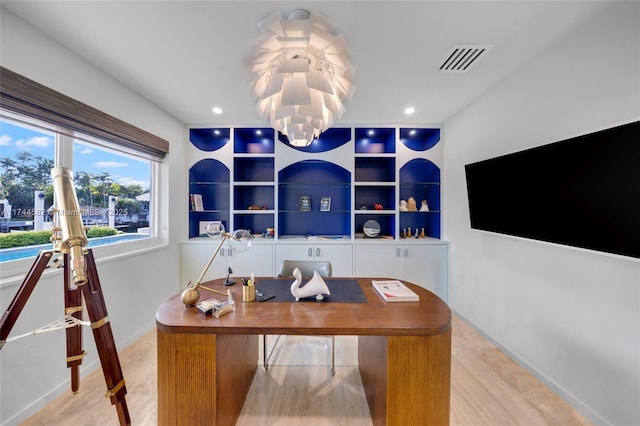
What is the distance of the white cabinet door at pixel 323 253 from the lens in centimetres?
305

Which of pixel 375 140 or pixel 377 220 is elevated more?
pixel 375 140

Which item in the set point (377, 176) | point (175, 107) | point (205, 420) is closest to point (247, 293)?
point (205, 420)

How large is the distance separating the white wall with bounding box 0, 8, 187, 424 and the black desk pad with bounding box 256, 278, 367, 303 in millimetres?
1382

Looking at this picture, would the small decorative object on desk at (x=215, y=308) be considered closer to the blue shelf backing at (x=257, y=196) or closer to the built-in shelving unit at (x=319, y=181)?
the built-in shelving unit at (x=319, y=181)

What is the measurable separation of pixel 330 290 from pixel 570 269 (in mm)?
1646

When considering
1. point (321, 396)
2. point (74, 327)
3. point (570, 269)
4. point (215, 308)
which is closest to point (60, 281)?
point (74, 327)

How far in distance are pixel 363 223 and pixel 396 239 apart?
566 millimetres

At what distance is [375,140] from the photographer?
11.5 feet

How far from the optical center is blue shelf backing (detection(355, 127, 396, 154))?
323 cm

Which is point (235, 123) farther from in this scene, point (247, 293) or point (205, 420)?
point (205, 420)

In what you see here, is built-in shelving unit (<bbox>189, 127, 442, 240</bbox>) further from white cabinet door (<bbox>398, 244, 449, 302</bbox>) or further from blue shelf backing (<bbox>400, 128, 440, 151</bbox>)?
white cabinet door (<bbox>398, 244, 449, 302</bbox>)

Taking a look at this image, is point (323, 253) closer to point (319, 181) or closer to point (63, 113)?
point (319, 181)

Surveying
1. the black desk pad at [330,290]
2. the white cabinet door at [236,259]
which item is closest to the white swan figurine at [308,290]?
the black desk pad at [330,290]

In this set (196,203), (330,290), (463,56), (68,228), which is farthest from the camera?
(196,203)
